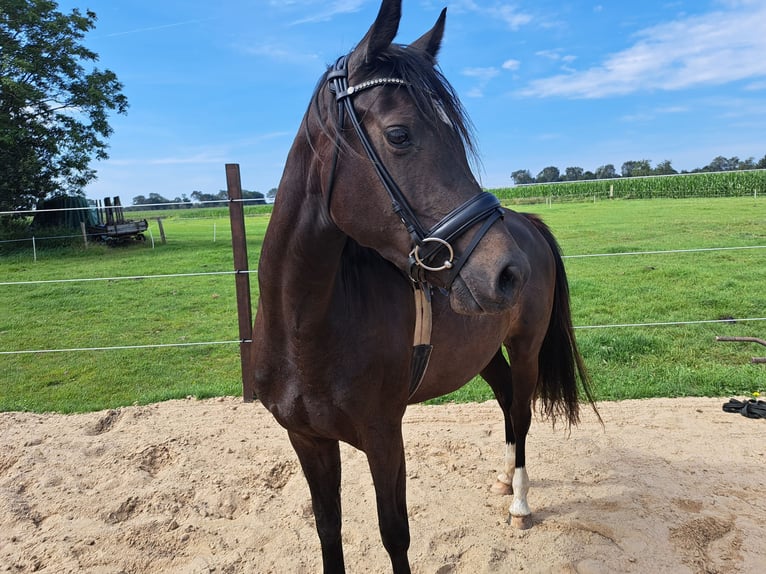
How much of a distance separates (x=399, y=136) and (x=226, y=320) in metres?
7.75

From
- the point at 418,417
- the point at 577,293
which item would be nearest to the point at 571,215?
the point at 577,293

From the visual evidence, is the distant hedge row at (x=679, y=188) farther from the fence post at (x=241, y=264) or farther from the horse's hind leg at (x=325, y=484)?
the horse's hind leg at (x=325, y=484)

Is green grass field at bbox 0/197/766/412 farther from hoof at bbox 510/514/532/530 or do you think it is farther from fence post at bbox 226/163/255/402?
hoof at bbox 510/514/532/530

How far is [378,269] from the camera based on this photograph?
1.87 m

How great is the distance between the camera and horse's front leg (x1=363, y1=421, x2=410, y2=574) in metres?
1.84

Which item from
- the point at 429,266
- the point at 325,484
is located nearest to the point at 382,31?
the point at 429,266

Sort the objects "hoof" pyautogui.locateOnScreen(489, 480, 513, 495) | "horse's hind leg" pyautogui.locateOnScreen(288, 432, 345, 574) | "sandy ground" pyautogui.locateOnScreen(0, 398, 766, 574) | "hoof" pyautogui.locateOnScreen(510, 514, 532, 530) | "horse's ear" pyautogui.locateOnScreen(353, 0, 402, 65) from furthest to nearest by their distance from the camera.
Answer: "hoof" pyautogui.locateOnScreen(489, 480, 513, 495) → "hoof" pyautogui.locateOnScreen(510, 514, 532, 530) → "sandy ground" pyautogui.locateOnScreen(0, 398, 766, 574) → "horse's hind leg" pyautogui.locateOnScreen(288, 432, 345, 574) → "horse's ear" pyautogui.locateOnScreen(353, 0, 402, 65)

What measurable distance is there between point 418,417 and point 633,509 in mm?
1841

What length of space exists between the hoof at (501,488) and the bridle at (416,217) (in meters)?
2.39

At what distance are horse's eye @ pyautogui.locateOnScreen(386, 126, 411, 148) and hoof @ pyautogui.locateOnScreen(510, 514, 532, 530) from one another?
8.14 feet

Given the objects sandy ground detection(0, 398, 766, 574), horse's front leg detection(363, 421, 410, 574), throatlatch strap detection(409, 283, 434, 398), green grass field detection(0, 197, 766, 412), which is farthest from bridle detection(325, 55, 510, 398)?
green grass field detection(0, 197, 766, 412)

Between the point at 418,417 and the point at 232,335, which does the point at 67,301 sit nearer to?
the point at 232,335

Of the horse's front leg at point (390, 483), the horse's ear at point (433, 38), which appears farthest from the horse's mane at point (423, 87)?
the horse's front leg at point (390, 483)

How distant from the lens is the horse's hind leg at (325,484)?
2107 millimetres
